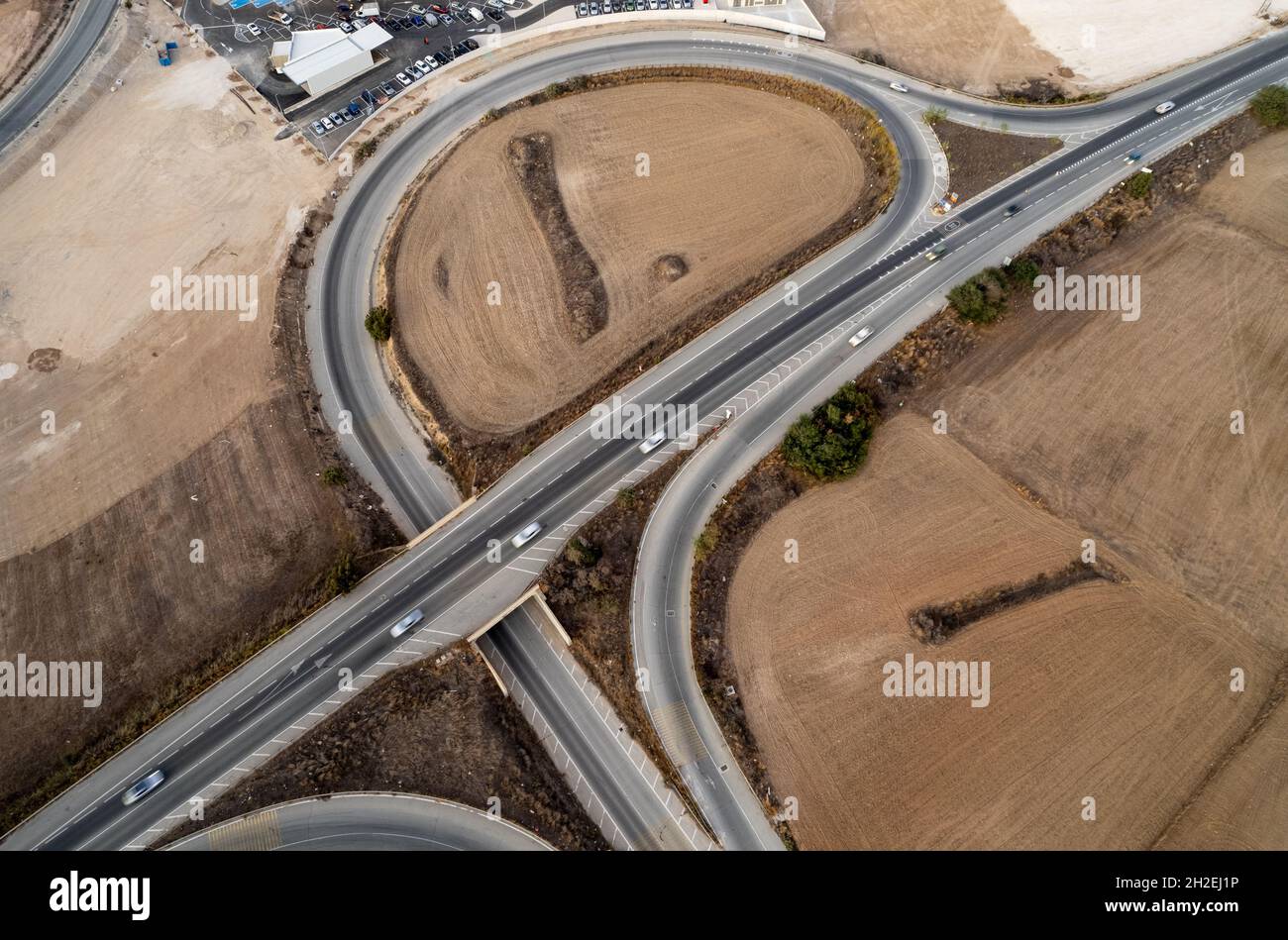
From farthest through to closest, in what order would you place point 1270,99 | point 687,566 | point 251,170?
point 251,170 → point 1270,99 → point 687,566

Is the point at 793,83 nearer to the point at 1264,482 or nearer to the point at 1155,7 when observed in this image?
the point at 1155,7

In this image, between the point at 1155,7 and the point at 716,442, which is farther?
the point at 1155,7

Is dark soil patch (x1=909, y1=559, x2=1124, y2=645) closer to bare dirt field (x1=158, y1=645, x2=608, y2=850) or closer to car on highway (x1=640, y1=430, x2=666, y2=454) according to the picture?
car on highway (x1=640, y1=430, x2=666, y2=454)

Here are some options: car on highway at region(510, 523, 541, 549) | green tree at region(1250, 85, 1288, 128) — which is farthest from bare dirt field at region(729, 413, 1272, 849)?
green tree at region(1250, 85, 1288, 128)

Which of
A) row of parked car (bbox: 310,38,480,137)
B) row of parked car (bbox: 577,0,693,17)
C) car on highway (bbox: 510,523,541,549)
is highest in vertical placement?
row of parked car (bbox: 577,0,693,17)

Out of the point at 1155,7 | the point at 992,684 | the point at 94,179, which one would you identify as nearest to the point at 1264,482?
the point at 992,684

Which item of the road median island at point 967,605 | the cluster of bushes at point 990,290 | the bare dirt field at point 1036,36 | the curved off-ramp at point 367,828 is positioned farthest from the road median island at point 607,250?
Result: the curved off-ramp at point 367,828
